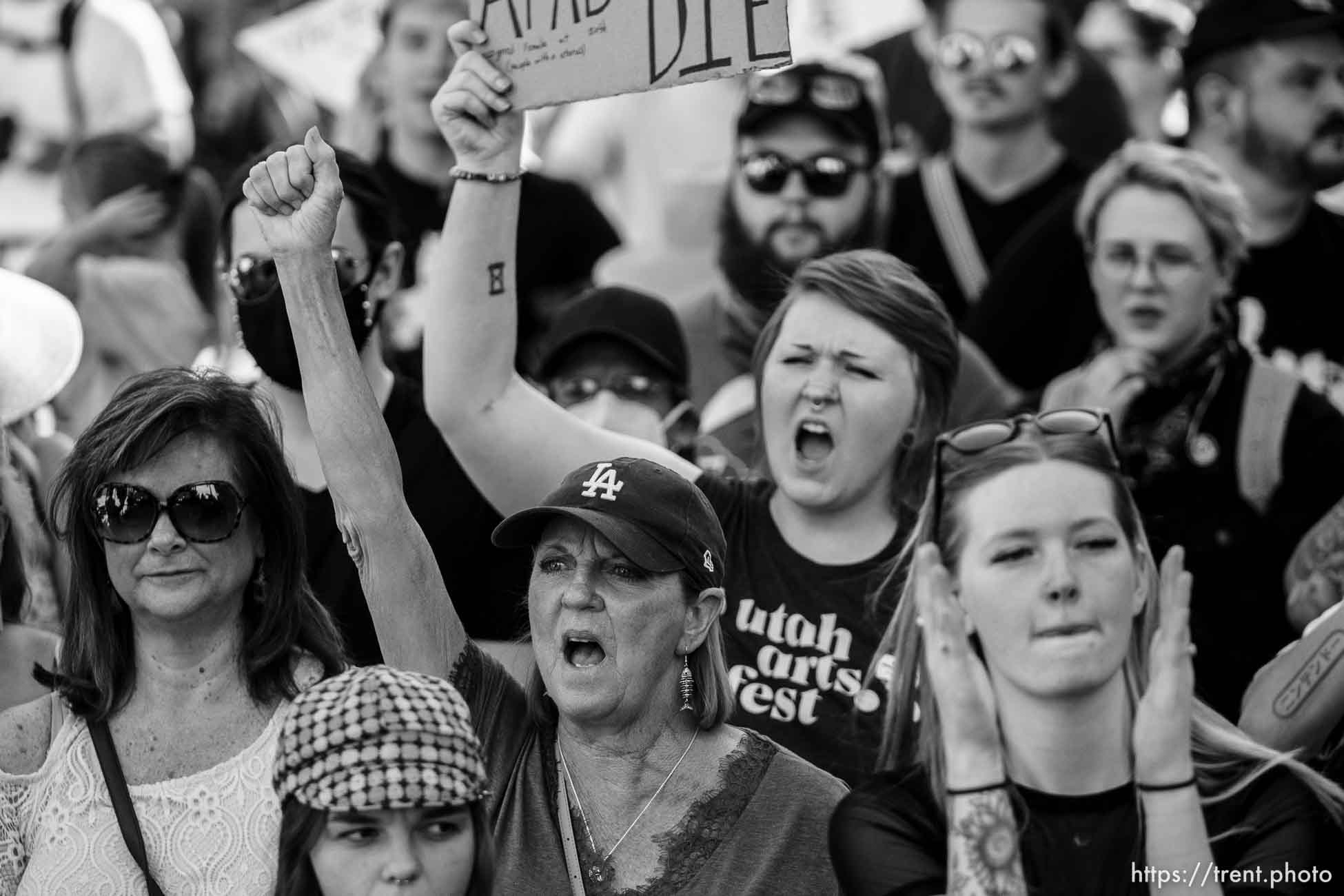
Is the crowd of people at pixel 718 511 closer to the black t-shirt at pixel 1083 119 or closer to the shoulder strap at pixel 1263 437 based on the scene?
the shoulder strap at pixel 1263 437

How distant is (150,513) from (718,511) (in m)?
1.24

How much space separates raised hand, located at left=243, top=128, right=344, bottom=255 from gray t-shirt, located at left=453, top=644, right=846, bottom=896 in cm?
78

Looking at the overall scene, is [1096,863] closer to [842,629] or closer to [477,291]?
[842,629]

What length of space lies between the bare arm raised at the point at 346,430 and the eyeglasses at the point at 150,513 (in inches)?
8.2

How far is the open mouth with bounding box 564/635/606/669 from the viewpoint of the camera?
151 inches

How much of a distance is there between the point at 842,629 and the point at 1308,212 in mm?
2704

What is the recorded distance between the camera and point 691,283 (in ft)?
23.6

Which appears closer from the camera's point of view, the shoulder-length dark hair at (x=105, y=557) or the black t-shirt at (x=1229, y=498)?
the shoulder-length dark hair at (x=105, y=557)

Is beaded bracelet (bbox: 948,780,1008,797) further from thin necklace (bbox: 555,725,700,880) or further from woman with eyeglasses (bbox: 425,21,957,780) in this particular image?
woman with eyeglasses (bbox: 425,21,957,780)

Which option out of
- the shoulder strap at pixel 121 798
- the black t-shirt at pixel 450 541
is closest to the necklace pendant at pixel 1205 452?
the black t-shirt at pixel 450 541

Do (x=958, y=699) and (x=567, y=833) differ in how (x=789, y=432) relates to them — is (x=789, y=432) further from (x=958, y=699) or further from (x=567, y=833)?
(x=958, y=699)

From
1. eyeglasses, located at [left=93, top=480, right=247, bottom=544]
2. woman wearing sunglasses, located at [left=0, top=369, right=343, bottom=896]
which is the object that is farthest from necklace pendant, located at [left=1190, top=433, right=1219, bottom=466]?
eyeglasses, located at [left=93, top=480, right=247, bottom=544]

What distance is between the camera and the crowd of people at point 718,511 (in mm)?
3484

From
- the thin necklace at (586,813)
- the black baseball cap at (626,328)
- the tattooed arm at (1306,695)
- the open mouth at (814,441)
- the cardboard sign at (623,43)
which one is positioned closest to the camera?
the thin necklace at (586,813)
